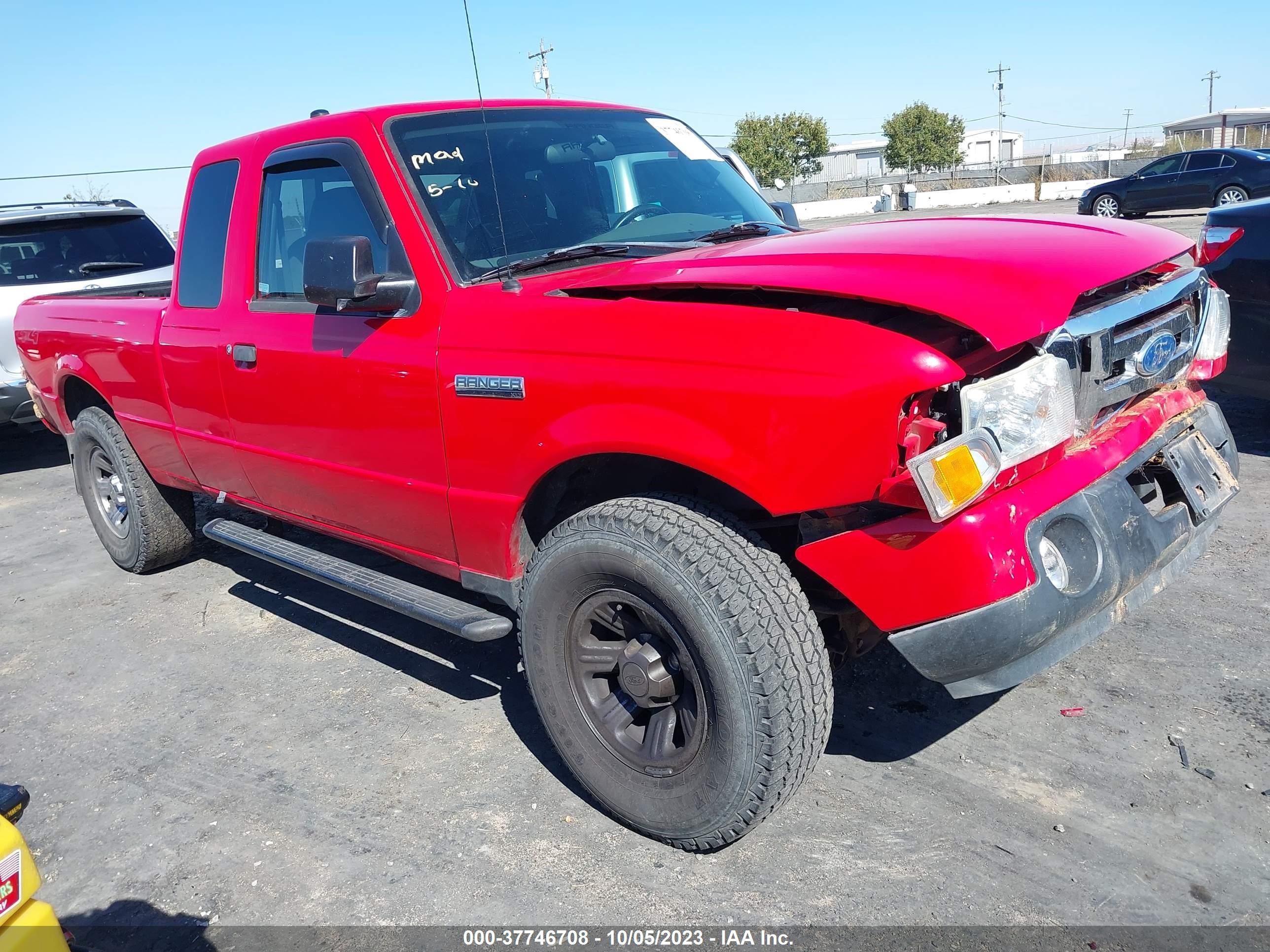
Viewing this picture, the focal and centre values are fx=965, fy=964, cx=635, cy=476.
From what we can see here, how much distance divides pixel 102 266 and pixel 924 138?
68.9 metres

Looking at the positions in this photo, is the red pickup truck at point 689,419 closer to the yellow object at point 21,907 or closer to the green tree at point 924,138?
the yellow object at point 21,907

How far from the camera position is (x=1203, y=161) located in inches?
790

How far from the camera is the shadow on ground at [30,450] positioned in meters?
8.12

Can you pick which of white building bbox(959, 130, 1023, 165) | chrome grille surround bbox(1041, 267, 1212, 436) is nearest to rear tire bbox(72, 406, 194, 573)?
chrome grille surround bbox(1041, 267, 1212, 436)

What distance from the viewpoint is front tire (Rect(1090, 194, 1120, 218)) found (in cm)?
2117

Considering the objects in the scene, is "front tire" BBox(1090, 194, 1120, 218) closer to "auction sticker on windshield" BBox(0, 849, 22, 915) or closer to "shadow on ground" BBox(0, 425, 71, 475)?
"shadow on ground" BBox(0, 425, 71, 475)

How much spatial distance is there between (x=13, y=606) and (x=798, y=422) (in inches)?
177

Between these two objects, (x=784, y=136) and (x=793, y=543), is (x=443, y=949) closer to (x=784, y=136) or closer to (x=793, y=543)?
(x=793, y=543)

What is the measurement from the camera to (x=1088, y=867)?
2.36 metres

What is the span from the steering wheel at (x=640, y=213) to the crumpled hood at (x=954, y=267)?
0.42 m

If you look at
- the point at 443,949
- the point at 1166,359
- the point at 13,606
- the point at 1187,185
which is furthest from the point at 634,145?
the point at 1187,185

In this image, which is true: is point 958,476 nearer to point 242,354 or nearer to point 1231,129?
point 242,354

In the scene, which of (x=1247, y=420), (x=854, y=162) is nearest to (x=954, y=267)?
(x=1247, y=420)

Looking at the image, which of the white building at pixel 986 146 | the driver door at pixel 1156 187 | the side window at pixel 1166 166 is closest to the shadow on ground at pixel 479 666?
the driver door at pixel 1156 187
